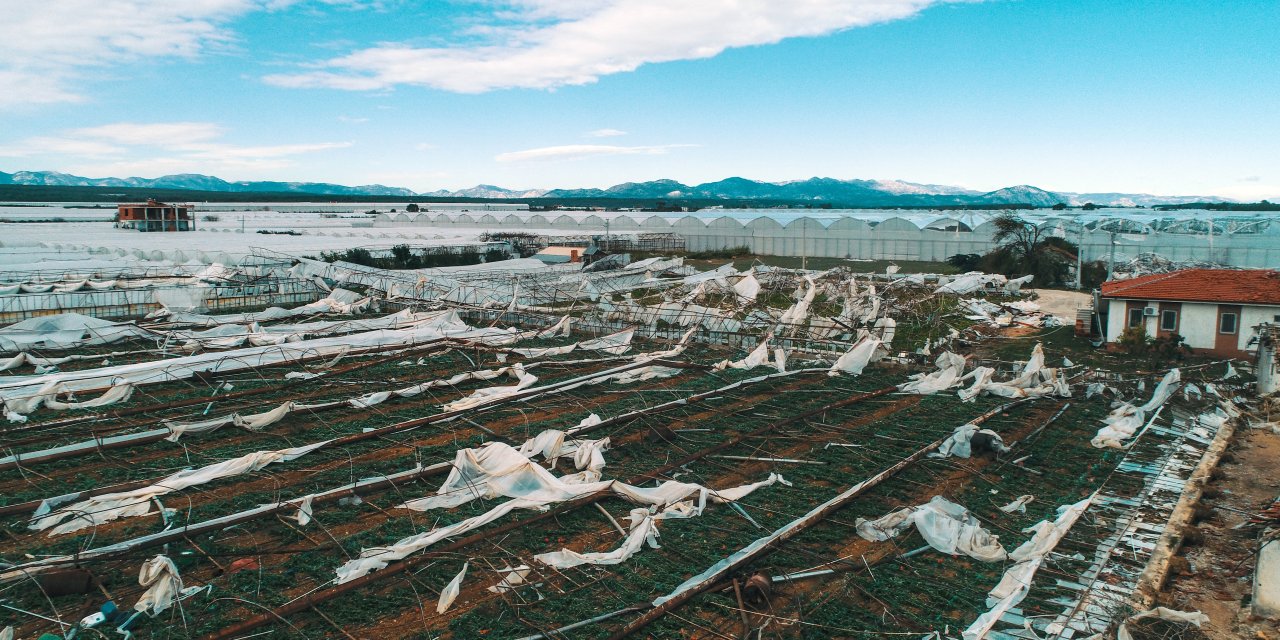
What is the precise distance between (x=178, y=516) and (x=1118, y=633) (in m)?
7.60

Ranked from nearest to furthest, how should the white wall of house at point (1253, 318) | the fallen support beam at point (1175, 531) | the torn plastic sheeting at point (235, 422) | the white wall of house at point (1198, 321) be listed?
the fallen support beam at point (1175, 531) < the torn plastic sheeting at point (235, 422) < the white wall of house at point (1253, 318) < the white wall of house at point (1198, 321)

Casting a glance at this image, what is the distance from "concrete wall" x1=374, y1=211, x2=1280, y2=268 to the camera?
87.5 feet

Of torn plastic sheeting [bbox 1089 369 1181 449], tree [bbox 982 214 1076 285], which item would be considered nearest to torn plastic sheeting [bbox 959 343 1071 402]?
torn plastic sheeting [bbox 1089 369 1181 449]

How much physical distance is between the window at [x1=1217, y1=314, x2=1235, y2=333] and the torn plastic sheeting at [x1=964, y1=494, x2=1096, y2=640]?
10238 millimetres

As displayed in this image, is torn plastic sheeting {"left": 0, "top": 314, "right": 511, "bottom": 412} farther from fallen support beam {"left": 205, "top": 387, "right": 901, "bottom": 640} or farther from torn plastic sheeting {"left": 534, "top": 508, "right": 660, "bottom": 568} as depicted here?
torn plastic sheeting {"left": 534, "top": 508, "right": 660, "bottom": 568}

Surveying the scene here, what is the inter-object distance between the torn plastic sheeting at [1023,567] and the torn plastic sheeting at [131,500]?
22.8 ft

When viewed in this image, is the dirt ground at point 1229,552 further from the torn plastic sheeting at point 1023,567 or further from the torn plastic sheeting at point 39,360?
the torn plastic sheeting at point 39,360

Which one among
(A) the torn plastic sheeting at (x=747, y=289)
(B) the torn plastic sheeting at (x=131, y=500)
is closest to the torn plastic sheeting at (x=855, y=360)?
(A) the torn plastic sheeting at (x=747, y=289)

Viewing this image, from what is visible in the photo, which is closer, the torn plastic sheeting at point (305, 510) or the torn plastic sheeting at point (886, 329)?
the torn plastic sheeting at point (305, 510)

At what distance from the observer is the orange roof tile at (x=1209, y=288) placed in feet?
48.0

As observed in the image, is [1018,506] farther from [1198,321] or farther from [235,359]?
[235,359]

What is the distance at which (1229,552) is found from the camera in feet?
22.3

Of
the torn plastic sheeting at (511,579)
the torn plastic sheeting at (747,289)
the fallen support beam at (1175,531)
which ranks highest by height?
the torn plastic sheeting at (747,289)

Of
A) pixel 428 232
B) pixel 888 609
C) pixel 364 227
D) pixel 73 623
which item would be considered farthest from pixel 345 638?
pixel 364 227
